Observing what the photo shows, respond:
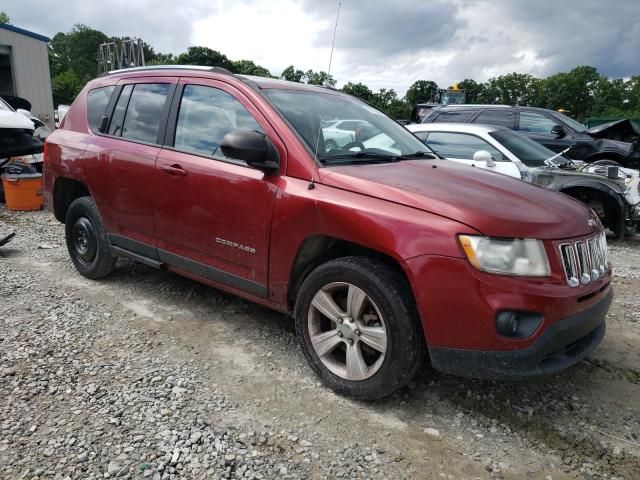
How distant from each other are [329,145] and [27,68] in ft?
65.9

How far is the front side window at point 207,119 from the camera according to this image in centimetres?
328

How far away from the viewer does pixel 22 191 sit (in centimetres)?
802

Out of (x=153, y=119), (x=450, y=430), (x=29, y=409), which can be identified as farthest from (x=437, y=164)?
(x=29, y=409)

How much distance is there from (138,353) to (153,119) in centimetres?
174

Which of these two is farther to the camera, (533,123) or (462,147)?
(533,123)

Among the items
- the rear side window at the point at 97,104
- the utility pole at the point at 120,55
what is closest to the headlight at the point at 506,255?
the rear side window at the point at 97,104

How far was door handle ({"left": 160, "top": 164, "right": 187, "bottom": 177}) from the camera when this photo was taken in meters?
3.39

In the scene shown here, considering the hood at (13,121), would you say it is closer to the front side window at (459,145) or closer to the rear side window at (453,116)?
the front side window at (459,145)

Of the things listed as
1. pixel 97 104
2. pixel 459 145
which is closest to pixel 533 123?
pixel 459 145

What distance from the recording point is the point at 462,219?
232cm

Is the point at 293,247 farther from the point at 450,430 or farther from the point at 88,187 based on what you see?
the point at 88,187

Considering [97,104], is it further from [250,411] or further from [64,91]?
[64,91]

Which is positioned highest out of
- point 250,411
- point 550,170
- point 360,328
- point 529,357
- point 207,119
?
point 207,119

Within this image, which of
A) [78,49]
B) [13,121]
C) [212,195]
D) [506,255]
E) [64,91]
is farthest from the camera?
[78,49]
